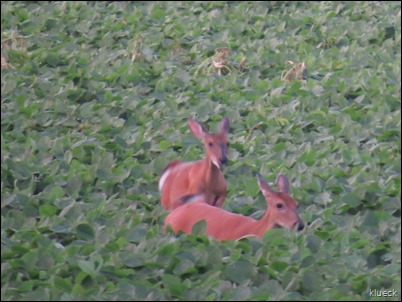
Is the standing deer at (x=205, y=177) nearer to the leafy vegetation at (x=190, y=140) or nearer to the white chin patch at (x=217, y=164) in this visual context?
the white chin patch at (x=217, y=164)

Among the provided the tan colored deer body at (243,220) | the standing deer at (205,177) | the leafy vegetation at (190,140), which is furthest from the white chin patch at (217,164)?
the tan colored deer body at (243,220)

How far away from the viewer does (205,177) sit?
6473 mm

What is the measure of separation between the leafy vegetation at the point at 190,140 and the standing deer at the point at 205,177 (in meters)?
0.13

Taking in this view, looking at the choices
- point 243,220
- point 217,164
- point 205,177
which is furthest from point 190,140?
point 243,220

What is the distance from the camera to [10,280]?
525cm

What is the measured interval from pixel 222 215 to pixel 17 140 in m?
2.07

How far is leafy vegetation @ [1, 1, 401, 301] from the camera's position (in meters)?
5.41

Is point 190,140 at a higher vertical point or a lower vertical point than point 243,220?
lower

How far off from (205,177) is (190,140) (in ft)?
3.80

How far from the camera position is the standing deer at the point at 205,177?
6.43m

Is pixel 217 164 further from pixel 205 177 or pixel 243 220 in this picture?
pixel 243 220

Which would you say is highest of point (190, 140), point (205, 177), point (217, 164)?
point (217, 164)

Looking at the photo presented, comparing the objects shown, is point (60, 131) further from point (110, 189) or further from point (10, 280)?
point (10, 280)

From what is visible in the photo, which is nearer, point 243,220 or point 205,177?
point 243,220
